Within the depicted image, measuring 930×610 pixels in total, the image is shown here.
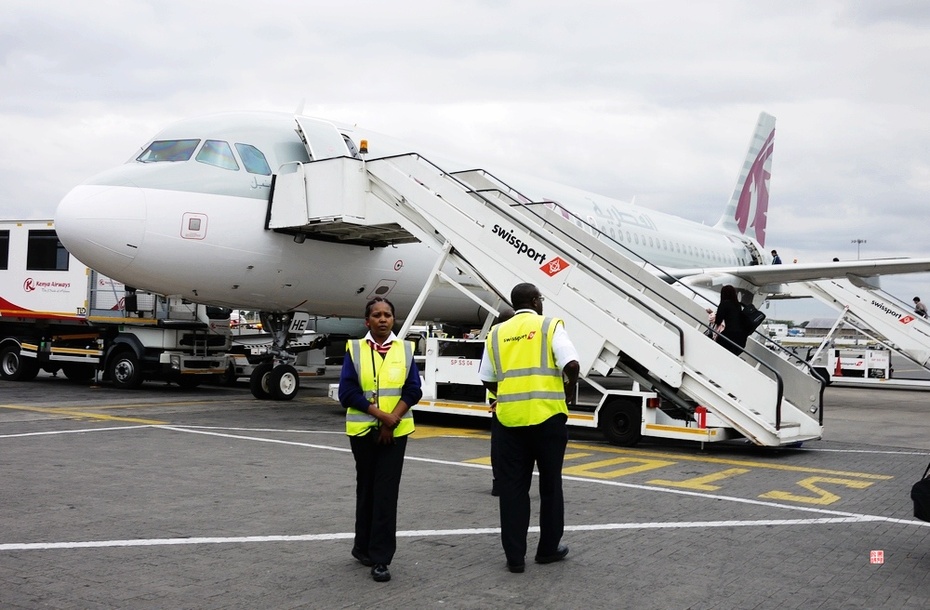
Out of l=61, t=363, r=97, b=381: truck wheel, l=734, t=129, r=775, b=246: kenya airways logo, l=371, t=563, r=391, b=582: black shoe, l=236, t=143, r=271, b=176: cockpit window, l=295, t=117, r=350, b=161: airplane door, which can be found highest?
l=734, t=129, r=775, b=246: kenya airways logo

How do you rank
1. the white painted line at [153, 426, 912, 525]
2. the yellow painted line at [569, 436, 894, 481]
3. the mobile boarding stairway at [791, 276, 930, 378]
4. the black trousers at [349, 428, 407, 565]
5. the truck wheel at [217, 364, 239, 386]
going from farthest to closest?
the mobile boarding stairway at [791, 276, 930, 378] → the truck wheel at [217, 364, 239, 386] → the yellow painted line at [569, 436, 894, 481] → the white painted line at [153, 426, 912, 525] → the black trousers at [349, 428, 407, 565]

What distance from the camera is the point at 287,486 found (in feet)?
24.3

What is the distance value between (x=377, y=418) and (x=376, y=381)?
214mm

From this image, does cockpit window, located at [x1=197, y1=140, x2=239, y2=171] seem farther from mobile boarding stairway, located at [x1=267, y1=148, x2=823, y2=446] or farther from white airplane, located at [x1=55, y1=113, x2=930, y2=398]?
mobile boarding stairway, located at [x1=267, y1=148, x2=823, y2=446]

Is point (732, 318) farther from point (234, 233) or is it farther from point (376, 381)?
point (376, 381)

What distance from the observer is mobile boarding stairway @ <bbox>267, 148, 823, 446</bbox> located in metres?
9.87

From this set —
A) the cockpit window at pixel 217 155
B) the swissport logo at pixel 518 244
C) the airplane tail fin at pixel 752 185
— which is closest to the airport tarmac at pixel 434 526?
the swissport logo at pixel 518 244

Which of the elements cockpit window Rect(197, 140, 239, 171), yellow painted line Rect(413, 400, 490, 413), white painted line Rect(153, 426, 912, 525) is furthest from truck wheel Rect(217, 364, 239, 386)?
white painted line Rect(153, 426, 912, 525)

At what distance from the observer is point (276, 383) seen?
15.0m

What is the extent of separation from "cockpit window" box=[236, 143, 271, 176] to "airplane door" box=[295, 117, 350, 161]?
2.18 feet

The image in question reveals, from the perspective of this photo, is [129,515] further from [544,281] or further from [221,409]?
[221,409]

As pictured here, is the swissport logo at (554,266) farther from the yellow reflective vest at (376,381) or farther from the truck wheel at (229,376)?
the truck wheel at (229,376)

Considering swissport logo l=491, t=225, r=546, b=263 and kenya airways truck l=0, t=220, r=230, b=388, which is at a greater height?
swissport logo l=491, t=225, r=546, b=263

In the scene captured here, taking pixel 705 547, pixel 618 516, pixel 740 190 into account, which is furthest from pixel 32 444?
pixel 740 190
